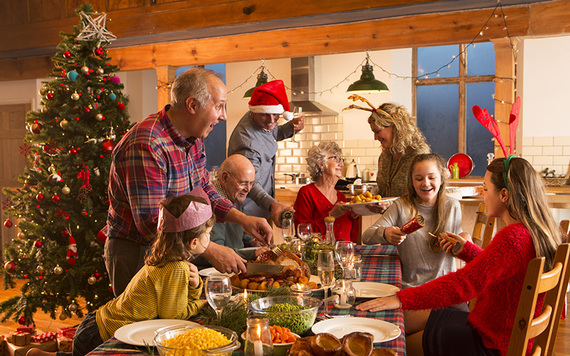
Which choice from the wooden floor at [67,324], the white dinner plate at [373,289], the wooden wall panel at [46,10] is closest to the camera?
the white dinner plate at [373,289]

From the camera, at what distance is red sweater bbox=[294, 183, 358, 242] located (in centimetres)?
392

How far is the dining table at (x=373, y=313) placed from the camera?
5.27ft

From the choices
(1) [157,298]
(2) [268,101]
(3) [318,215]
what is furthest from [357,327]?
(2) [268,101]

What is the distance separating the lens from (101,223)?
15.3 feet

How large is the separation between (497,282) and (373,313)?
1.79 feet

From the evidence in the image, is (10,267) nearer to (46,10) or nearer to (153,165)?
(153,165)

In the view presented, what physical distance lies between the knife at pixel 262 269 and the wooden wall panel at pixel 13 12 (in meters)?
7.18

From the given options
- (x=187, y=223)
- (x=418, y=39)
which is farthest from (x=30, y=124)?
(x=418, y=39)

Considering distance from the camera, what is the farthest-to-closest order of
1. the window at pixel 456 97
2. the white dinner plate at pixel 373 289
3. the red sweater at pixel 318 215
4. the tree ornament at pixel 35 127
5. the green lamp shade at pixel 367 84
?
1. the window at pixel 456 97
2. the green lamp shade at pixel 367 84
3. the tree ornament at pixel 35 127
4. the red sweater at pixel 318 215
5. the white dinner plate at pixel 373 289

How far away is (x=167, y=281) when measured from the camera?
1.94 meters

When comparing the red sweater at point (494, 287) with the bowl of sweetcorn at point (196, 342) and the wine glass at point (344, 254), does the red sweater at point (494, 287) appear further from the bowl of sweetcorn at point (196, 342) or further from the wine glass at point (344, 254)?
the bowl of sweetcorn at point (196, 342)

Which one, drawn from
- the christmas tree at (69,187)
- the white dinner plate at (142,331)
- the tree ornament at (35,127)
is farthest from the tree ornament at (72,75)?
the white dinner plate at (142,331)

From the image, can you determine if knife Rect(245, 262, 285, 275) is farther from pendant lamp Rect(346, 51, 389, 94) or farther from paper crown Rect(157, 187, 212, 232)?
pendant lamp Rect(346, 51, 389, 94)

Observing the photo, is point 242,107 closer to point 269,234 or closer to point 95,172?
point 95,172
